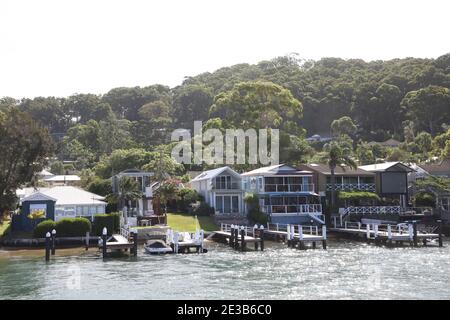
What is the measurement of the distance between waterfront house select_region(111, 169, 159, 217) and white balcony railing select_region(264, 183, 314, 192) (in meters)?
13.2

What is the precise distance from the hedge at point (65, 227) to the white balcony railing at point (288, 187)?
2163 centimetres

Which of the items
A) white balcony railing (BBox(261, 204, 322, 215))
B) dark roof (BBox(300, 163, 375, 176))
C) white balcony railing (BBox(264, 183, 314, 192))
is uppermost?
dark roof (BBox(300, 163, 375, 176))

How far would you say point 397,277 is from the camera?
100 feet

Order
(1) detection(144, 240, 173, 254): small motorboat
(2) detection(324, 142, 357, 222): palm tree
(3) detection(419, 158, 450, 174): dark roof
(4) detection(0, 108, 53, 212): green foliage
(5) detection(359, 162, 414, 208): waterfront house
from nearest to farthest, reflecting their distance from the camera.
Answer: (1) detection(144, 240, 173, 254): small motorboat < (4) detection(0, 108, 53, 212): green foliage < (2) detection(324, 142, 357, 222): palm tree < (5) detection(359, 162, 414, 208): waterfront house < (3) detection(419, 158, 450, 174): dark roof

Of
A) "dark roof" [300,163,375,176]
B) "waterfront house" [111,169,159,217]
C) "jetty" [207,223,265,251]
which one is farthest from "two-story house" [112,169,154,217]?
"dark roof" [300,163,375,176]

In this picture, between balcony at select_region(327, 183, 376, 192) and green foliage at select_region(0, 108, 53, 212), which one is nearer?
green foliage at select_region(0, 108, 53, 212)

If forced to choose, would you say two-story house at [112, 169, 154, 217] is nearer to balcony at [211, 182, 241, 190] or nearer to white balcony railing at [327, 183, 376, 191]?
balcony at [211, 182, 241, 190]

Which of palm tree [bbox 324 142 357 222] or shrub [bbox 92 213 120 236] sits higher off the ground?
palm tree [bbox 324 142 357 222]

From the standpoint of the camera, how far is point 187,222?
195 feet

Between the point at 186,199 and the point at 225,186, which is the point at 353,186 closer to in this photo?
the point at 225,186

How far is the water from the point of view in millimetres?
26703

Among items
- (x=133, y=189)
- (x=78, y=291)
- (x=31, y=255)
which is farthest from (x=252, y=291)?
(x=133, y=189)
